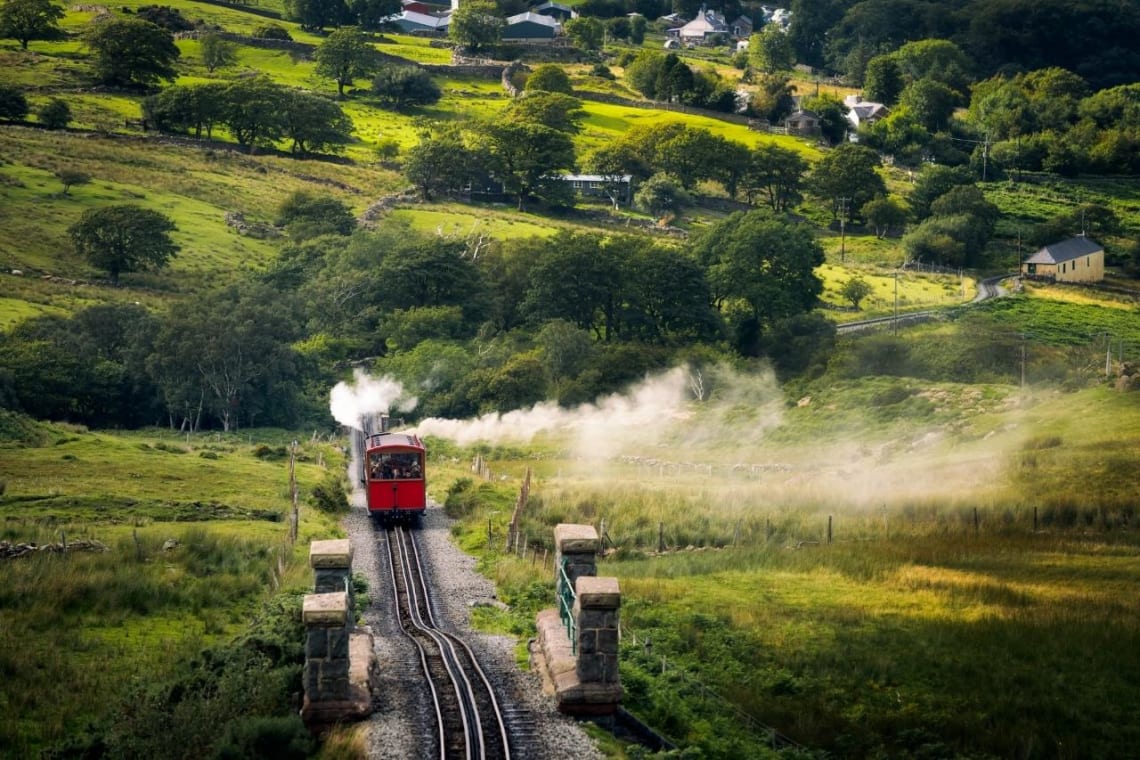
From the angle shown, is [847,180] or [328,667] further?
[847,180]

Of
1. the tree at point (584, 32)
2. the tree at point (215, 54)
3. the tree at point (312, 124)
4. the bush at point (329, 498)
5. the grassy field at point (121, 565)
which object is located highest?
the tree at point (584, 32)

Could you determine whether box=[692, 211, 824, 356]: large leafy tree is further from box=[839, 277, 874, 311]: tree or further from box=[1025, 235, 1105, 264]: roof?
box=[1025, 235, 1105, 264]: roof

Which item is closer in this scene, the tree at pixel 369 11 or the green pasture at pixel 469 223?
the green pasture at pixel 469 223

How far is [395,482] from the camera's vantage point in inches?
1708

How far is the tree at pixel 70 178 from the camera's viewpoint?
355ft

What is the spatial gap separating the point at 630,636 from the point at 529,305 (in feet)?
199

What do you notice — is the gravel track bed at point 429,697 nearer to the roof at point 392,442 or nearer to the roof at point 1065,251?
the roof at point 392,442

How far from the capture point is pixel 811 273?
94.4 m

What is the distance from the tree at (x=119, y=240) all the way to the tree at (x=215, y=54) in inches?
2554

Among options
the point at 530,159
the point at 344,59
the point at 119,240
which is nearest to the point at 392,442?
the point at 119,240

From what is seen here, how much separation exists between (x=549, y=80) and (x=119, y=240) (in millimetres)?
74415

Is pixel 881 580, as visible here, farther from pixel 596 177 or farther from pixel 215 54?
pixel 215 54

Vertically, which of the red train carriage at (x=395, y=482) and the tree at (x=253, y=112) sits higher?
the tree at (x=253, y=112)

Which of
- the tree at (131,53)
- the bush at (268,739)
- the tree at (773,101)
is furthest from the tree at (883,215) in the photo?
the bush at (268,739)
